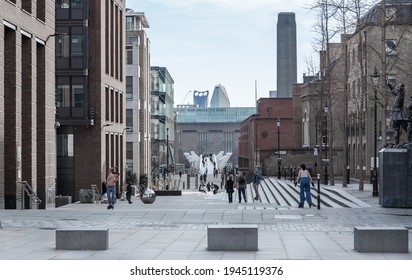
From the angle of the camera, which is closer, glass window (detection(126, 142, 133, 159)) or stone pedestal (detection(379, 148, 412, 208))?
stone pedestal (detection(379, 148, 412, 208))

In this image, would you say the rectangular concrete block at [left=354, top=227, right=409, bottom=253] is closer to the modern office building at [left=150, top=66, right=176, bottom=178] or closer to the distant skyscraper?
the distant skyscraper

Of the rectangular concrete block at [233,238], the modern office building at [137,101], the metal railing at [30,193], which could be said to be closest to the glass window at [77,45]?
the metal railing at [30,193]

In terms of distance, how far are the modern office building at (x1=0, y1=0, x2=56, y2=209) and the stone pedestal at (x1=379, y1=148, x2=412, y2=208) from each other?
15.1m

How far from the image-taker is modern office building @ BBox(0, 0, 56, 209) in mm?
34750

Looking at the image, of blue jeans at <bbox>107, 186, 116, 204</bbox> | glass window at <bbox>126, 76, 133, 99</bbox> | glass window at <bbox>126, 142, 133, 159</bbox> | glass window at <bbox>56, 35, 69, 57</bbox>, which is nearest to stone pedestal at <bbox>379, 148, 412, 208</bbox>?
blue jeans at <bbox>107, 186, 116, 204</bbox>

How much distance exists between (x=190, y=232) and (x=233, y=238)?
468 centimetres

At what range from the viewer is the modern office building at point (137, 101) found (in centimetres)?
8525

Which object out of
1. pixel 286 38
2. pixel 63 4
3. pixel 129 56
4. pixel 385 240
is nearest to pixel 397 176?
pixel 385 240

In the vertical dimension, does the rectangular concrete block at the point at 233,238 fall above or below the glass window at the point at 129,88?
below

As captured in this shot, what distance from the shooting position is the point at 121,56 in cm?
7006

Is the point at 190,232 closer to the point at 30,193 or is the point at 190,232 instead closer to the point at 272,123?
the point at 30,193

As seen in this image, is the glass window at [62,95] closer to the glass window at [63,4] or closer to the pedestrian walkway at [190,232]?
the glass window at [63,4]

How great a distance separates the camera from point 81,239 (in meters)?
16.7

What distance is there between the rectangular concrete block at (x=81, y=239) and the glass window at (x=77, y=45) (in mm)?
42074
